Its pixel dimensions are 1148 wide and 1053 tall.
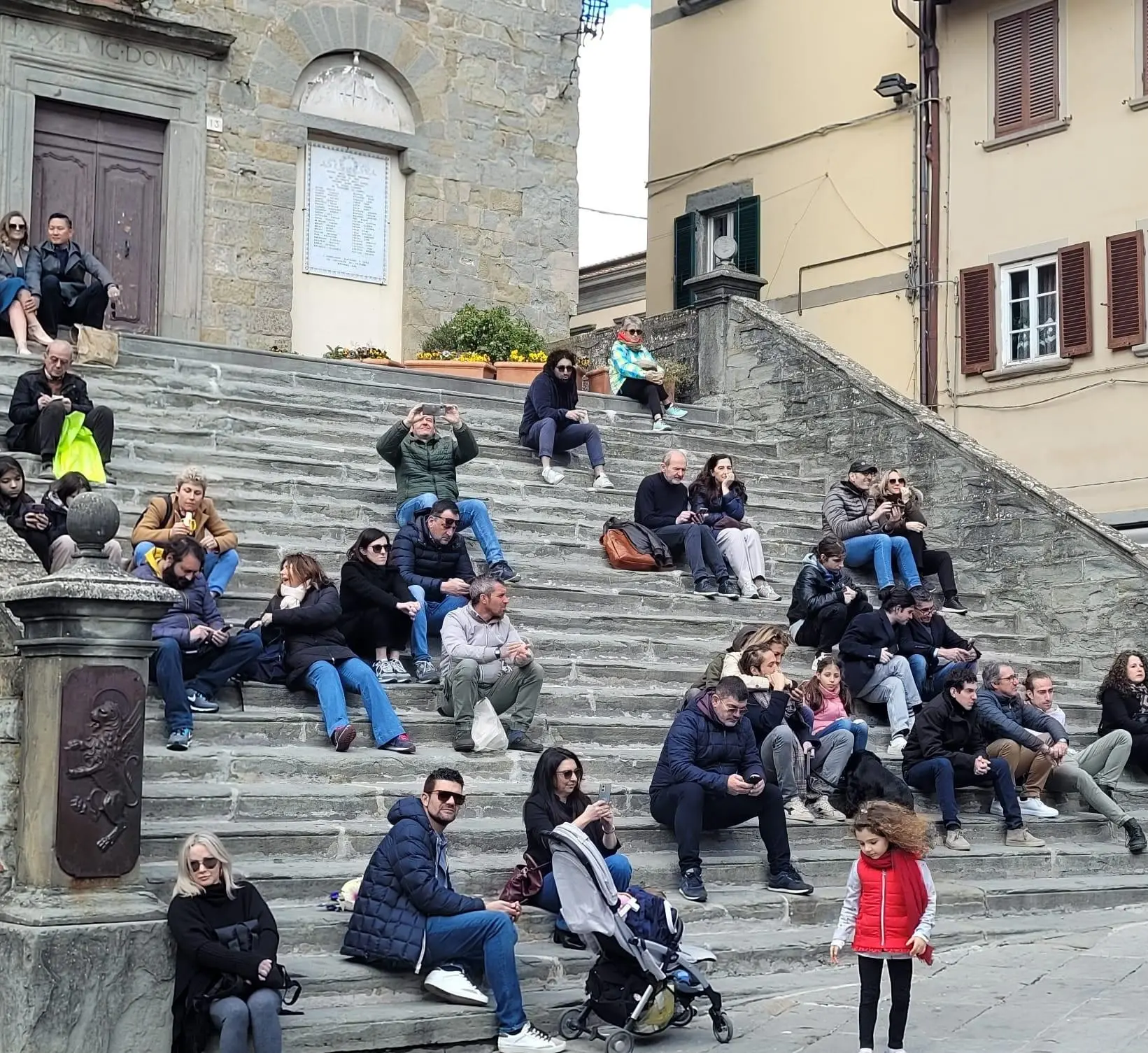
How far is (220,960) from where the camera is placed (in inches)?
270

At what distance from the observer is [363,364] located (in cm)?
1576

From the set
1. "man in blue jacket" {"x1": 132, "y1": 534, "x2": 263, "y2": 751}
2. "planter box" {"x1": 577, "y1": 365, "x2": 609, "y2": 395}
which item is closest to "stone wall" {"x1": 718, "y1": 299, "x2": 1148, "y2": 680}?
"planter box" {"x1": 577, "y1": 365, "x2": 609, "y2": 395}

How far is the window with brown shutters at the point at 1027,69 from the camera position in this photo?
67.3 feet

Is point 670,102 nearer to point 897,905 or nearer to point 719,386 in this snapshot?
point 719,386

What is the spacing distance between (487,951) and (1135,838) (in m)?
5.60

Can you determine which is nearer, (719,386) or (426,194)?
(719,386)

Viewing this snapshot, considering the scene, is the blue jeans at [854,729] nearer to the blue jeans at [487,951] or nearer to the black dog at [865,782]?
the black dog at [865,782]

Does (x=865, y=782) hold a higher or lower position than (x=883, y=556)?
lower

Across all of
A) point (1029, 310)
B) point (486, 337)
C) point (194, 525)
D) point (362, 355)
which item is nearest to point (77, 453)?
point (194, 525)

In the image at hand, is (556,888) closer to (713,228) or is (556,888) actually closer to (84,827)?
(84,827)

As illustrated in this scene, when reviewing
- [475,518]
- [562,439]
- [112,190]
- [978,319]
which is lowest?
[475,518]

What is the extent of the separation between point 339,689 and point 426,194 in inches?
462

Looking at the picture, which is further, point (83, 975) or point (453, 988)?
point (453, 988)

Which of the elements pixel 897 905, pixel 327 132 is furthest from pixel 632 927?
pixel 327 132
